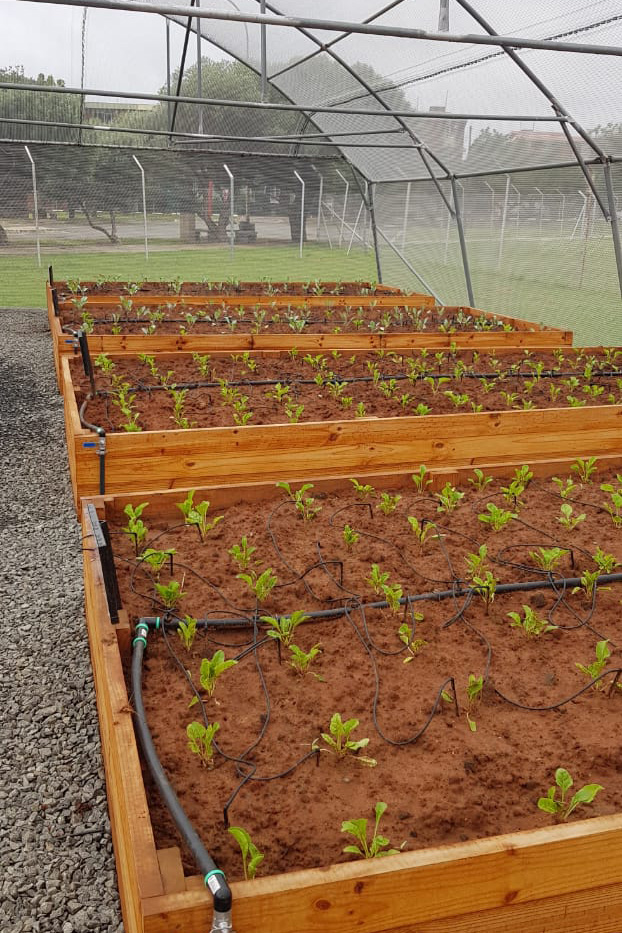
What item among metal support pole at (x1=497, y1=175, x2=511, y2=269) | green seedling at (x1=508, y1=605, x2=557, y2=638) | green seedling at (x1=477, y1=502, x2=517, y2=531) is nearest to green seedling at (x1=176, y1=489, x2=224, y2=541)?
green seedling at (x1=477, y1=502, x2=517, y2=531)

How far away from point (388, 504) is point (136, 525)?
118 centimetres

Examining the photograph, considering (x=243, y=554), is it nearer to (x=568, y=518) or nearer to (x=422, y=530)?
(x=422, y=530)

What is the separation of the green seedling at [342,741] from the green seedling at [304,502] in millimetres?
1449

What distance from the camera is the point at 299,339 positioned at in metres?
7.03

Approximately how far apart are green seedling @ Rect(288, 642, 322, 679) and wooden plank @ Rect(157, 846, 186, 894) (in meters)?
0.80

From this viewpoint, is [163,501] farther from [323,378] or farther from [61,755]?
[323,378]

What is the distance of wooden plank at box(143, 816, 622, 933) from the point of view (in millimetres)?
1455

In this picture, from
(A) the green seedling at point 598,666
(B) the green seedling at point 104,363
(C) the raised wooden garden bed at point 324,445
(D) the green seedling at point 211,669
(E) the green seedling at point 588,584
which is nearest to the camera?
(D) the green seedling at point 211,669

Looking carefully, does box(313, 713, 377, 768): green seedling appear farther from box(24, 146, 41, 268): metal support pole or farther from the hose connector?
box(24, 146, 41, 268): metal support pole

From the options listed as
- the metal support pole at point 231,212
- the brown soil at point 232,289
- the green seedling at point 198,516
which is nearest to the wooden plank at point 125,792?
the green seedling at point 198,516

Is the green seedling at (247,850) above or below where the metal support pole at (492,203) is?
below

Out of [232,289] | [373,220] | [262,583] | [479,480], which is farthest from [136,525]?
[373,220]

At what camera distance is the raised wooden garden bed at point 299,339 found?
6.66 meters

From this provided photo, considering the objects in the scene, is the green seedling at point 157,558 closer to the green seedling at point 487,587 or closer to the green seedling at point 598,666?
the green seedling at point 487,587
